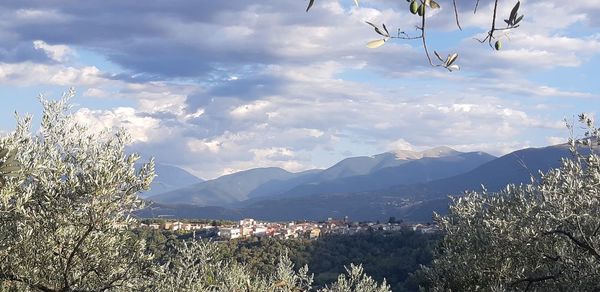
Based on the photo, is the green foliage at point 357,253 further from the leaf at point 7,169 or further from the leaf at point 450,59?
the leaf at point 450,59

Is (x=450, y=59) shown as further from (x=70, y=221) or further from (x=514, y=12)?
(x=70, y=221)

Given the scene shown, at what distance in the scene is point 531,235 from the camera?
13.7 meters

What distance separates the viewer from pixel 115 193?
32.4ft

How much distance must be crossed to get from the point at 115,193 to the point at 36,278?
178cm

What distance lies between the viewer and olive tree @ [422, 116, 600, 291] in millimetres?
12258

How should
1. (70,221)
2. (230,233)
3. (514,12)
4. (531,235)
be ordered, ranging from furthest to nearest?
(230,233), (531,235), (70,221), (514,12)

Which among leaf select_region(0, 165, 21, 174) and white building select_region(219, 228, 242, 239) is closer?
leaf select_region(0, 165, 21, 174)

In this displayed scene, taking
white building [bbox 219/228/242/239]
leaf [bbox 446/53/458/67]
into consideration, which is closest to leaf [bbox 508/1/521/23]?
leaf [bbox 446/53/458/67]

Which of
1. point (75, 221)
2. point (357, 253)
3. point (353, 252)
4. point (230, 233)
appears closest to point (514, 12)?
point (75, 221)

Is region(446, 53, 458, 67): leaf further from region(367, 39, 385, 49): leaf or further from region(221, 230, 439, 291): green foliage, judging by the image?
region(221, 230, 439, 291): green foliage

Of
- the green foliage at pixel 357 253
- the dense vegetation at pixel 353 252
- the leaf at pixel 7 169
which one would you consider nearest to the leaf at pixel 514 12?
the leaf at pixel 7 169

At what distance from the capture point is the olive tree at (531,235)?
1226cm

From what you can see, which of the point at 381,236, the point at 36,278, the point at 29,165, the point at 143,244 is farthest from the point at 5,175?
the point at 381,236

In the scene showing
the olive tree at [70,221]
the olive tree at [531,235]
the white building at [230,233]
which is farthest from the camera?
the white building at [230,233]
